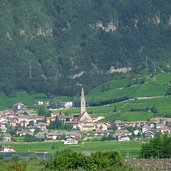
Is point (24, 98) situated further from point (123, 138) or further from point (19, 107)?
point (123, 138)

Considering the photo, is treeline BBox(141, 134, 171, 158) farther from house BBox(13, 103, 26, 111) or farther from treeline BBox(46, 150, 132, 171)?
house BBox(13, 103, 26, 111)

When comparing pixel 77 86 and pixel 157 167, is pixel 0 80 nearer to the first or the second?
pixel 77 86

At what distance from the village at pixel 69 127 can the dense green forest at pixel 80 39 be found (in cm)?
2001

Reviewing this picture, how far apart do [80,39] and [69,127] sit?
44.0m

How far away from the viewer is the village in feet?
Result: 359

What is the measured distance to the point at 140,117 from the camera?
120m

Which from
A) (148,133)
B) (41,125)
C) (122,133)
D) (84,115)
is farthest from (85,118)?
(148,133)

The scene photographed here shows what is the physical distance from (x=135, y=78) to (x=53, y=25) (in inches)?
1040

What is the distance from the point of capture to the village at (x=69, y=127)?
109375 mm

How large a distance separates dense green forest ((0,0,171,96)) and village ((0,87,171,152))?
20.0 m

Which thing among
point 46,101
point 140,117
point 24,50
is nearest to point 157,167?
point 140,117

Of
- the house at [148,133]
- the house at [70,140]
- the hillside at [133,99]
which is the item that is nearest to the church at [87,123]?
the hillside at [133,99]

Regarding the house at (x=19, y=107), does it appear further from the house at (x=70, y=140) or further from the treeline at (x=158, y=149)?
the treeline at (x=158, y=149)

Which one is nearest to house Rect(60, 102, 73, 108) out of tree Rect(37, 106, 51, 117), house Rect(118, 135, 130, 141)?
tree Rect(37, 106, 51, 117)
